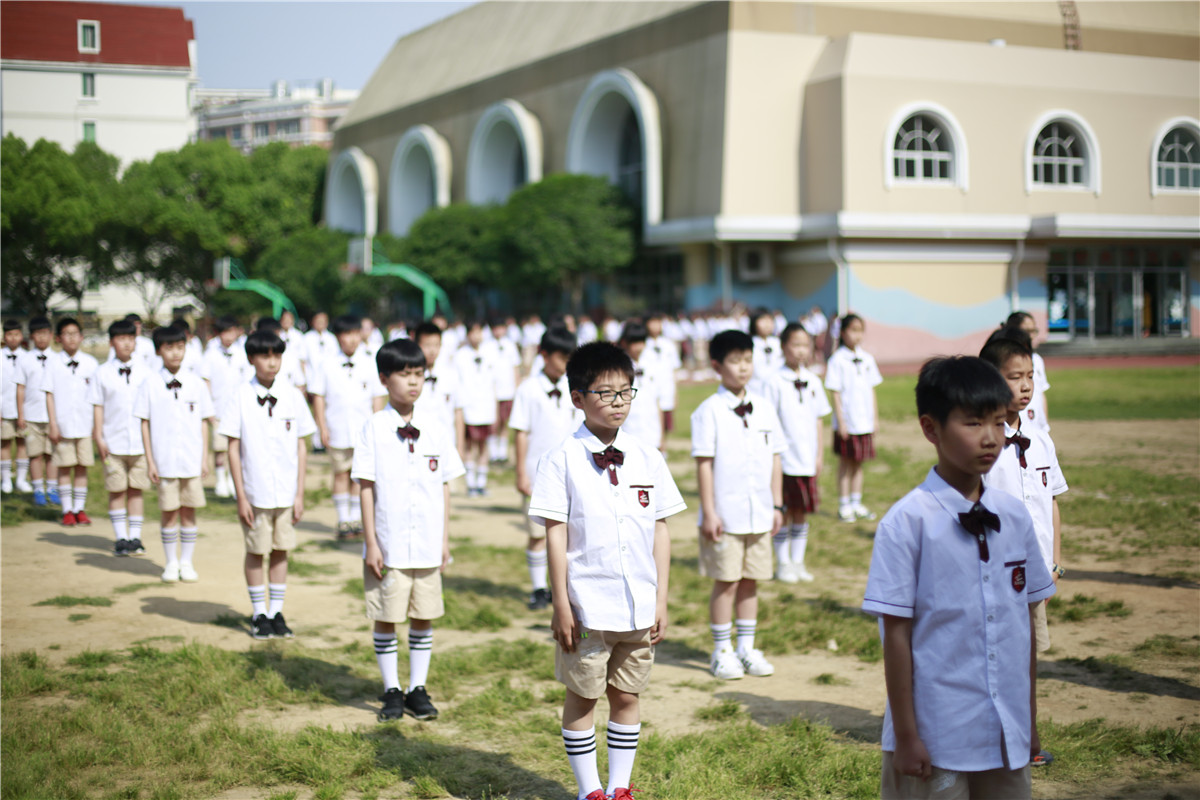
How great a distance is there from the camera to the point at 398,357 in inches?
202

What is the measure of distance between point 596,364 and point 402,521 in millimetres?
1742

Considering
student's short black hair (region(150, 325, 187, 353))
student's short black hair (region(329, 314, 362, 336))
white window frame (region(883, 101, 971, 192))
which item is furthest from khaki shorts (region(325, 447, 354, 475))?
white window frame (region(883, 101, 971, 192))

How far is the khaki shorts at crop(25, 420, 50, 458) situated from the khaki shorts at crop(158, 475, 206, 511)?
4.32 m

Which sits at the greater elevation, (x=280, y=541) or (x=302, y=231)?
(x=302, y=231)

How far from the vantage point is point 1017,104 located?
2975 cm

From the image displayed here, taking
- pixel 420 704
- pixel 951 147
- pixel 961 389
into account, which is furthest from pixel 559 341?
pixel 951 147

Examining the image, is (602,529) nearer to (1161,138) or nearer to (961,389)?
(961,389)

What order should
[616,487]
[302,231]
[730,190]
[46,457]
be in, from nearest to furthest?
[616,487] → [46,457] → [730,190] → [302,231]

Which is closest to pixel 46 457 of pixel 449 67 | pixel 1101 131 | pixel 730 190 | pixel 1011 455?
pixel 1011 455

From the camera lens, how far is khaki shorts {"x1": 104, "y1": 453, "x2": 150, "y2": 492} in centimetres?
871

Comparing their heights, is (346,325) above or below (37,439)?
above

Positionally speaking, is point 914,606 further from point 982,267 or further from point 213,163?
point 213,163

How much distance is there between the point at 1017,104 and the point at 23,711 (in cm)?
3052

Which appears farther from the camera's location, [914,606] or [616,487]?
[616,487]
